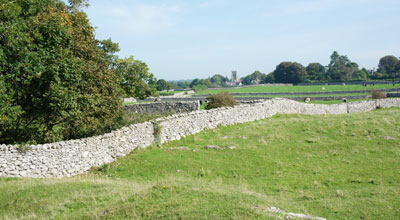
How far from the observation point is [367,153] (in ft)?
53.7

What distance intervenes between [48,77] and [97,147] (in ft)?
14.3

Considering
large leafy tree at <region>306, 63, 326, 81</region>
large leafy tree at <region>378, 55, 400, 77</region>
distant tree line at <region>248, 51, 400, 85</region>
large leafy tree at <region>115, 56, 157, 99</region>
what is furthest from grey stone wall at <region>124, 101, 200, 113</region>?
large leafy tree at <region>378, 55, 400, 77</region>

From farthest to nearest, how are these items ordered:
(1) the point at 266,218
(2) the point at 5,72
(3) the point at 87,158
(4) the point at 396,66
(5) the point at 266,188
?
(4) the point at 396,66 → (3) the point at 87,158 → (2) the point at 5,72 → (5) the point at 266,188 → (1) the point at 266,218

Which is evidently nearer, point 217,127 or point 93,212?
point 93,212

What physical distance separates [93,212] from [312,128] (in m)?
17.8

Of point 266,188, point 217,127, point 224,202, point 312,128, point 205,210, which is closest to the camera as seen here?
point 205,210

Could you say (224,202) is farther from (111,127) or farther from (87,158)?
(111,127)

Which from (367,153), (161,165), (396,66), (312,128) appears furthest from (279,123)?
(396,66)

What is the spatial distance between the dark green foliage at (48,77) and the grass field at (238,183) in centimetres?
393

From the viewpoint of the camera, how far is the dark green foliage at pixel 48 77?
15562 millimetres

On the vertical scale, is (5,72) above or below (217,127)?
above

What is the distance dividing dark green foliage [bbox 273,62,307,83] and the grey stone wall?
410 feet

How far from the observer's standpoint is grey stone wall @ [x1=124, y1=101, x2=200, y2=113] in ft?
112

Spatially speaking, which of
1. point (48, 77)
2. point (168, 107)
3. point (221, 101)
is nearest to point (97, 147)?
point (48, 77)
